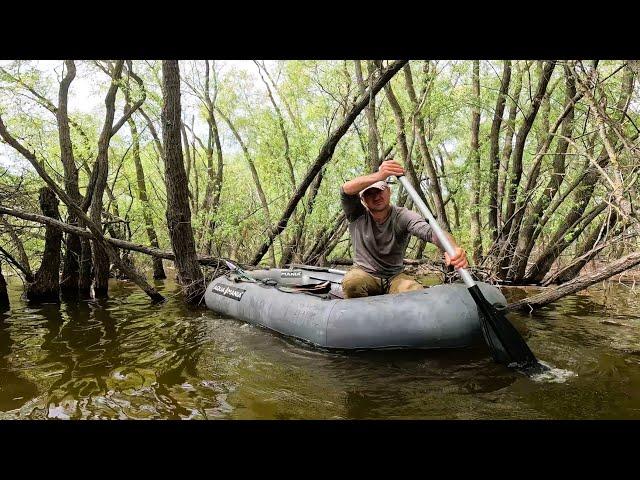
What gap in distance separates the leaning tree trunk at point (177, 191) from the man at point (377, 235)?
2792mm

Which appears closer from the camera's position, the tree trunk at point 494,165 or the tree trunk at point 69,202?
the tree trunk at point 69,202

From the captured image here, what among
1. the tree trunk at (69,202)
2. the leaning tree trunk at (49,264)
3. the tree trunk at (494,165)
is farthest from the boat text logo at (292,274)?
the tree trunk at (494,165)

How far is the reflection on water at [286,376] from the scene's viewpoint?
2.80 metres

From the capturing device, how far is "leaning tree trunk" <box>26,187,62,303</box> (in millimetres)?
6797

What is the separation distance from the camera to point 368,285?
4.37 meters

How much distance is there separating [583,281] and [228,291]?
399 cm

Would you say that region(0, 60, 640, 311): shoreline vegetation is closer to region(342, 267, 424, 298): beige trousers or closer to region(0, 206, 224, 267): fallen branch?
region(0, 206, 224, 267): fallen branch

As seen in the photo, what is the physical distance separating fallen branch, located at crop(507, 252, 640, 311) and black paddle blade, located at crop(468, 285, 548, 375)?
1089 millimetres

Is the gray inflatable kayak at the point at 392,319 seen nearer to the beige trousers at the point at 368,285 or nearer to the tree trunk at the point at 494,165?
the beige trousers at the point at 368,285

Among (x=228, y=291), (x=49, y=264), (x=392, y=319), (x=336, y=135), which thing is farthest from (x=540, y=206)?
(x=49, y=264)

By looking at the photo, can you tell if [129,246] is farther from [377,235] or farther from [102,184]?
[377,235]
